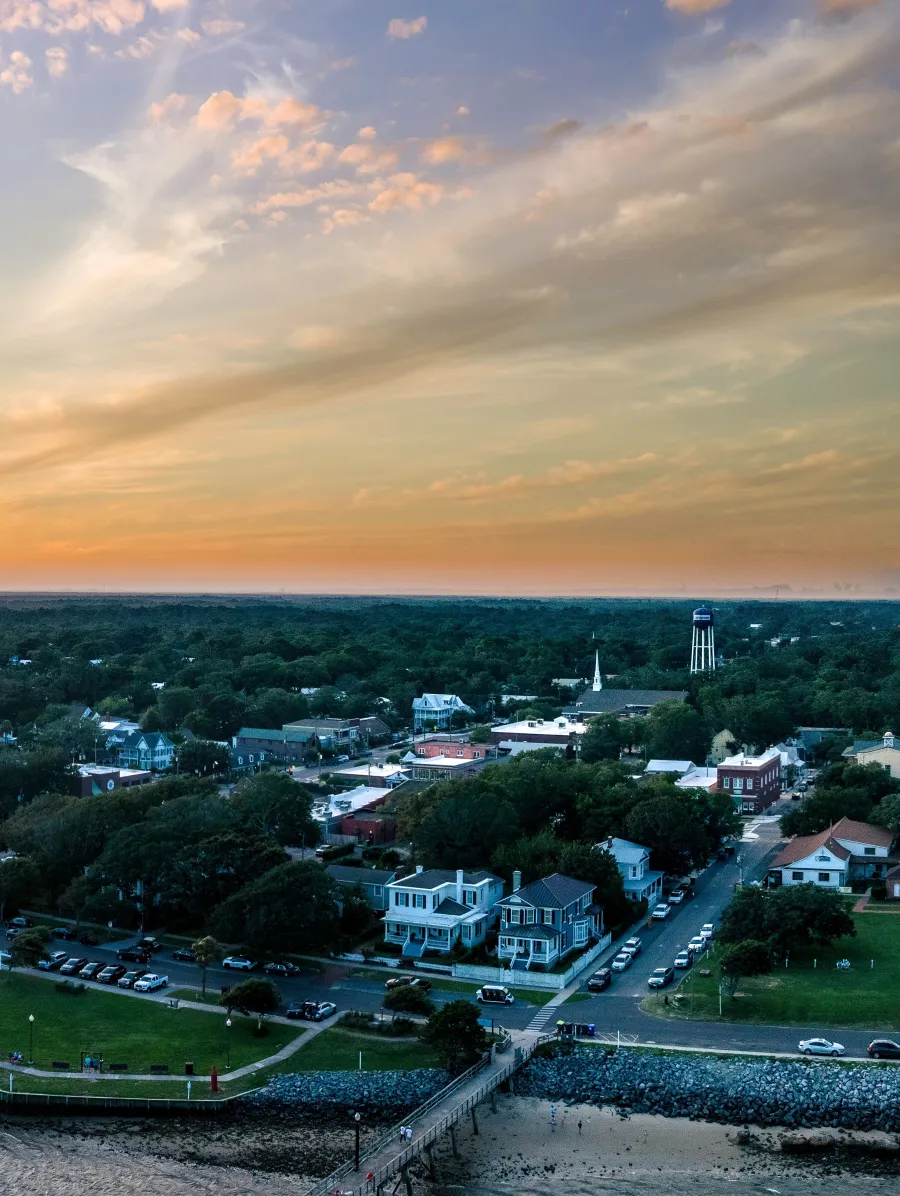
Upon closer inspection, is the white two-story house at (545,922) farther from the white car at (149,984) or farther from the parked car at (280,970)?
the white car at (149,984)

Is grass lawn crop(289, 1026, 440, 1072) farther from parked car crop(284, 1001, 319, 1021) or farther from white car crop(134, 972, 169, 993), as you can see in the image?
white car crop(134, 972, 169, 993)

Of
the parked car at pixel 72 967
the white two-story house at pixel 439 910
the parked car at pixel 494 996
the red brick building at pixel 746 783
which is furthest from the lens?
the red brick building at pixel 746 783

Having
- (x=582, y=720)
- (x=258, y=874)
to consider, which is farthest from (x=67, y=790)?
(x=582, y=720)

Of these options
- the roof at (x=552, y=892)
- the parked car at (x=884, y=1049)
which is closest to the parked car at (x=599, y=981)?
the roof at (x=552, y=892)

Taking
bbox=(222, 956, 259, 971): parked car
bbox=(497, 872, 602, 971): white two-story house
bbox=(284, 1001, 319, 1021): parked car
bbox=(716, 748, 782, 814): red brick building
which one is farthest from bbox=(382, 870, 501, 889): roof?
bbox=(716, 748, 782, 814): red brick building

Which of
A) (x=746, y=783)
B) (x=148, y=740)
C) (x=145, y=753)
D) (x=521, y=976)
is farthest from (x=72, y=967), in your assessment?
(x=148, y=740)

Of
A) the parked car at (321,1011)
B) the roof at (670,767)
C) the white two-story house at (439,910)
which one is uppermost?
the roof at (670,767)
